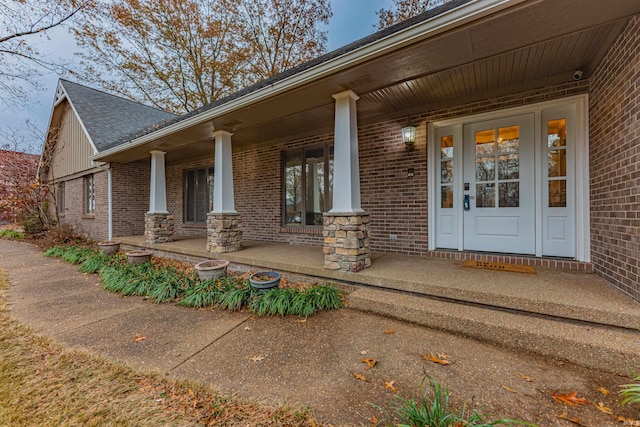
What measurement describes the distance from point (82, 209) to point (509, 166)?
516 inches

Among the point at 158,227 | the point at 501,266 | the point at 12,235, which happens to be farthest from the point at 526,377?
the point at 12,235

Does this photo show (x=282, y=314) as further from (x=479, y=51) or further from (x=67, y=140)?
(x=67, y=140)

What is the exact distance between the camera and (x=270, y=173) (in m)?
6.39

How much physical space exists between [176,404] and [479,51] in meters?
3.96

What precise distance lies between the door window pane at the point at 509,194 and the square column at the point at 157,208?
7.15 meters

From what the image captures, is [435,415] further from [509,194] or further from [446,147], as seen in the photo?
[446,147]

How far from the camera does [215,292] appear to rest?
3.60 meters

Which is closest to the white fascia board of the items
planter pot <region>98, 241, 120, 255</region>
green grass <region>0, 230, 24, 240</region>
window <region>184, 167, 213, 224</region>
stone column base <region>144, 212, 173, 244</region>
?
stone column base <region>144, 212, 173, 244</region>

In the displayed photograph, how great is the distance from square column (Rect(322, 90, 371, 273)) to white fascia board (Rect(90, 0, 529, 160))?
522mm

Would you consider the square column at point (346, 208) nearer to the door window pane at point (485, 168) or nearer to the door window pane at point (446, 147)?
the door window pane at point (446, 147)

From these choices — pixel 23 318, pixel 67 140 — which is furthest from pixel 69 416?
pixel 67 140

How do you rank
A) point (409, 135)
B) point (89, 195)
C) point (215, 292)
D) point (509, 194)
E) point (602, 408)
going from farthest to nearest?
→ point (89, 195), point (409, 135), point (509, 194), point (215, 292), point (602, 408)

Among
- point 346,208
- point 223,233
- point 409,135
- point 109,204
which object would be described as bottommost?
point 223,233

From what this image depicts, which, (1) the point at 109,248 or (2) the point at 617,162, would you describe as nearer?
(2) the point at 617,162
